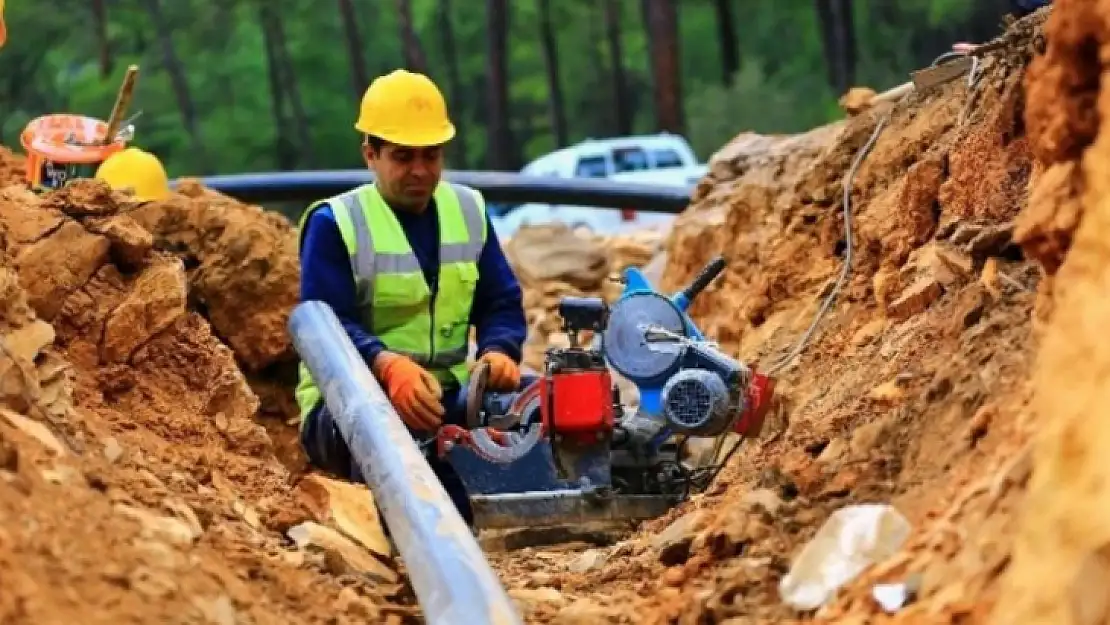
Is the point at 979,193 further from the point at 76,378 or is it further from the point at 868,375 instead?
the point at 76,378

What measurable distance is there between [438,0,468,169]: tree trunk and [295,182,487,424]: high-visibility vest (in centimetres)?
1982

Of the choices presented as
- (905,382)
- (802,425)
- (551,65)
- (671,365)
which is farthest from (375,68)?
(905,382)

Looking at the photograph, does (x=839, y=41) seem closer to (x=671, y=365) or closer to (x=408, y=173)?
(x=671, y=365)

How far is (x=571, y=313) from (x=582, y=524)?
2.17 feet

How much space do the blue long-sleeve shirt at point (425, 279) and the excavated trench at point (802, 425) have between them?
0.52 metres

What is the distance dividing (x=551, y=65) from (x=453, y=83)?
5.53 feet

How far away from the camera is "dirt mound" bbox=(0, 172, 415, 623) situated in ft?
7.61

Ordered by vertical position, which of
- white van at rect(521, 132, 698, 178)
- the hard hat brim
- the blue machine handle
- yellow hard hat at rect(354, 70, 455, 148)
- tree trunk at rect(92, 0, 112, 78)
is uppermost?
tree trunk at rect(92, 0, 112, 78)

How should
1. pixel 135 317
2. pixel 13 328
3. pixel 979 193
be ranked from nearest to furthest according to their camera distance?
pixel 13 328 → pixel 979 193 → pixel 135 317

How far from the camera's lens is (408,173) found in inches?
174

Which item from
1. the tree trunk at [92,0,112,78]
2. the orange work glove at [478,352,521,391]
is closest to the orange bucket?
the orange work glove at [478,352,521,391]

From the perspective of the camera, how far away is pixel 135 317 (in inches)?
182

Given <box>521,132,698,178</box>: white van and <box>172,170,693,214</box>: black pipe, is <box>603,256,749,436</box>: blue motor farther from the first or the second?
<box>521,132,698,178</box>: white van

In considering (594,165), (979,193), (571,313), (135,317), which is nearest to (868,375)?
(979,193)
